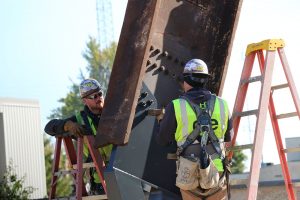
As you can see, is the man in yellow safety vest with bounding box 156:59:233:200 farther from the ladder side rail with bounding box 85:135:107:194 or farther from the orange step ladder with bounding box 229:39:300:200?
the ladder side rail with bounding box 85:135:107:194

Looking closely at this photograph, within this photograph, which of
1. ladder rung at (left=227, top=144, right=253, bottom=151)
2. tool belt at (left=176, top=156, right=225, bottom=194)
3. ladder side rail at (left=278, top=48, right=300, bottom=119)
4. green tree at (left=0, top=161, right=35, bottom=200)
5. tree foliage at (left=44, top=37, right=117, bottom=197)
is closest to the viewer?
tool belt at (left=176, top=156, right=225, bottom=194)

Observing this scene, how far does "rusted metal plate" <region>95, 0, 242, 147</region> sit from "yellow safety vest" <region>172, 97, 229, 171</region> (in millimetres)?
598

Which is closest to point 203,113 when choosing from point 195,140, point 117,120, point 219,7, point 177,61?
point 195,140

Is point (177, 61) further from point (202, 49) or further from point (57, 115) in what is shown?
point (57, 115)

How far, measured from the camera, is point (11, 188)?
30578 millimetres

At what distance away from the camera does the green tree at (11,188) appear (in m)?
29.2

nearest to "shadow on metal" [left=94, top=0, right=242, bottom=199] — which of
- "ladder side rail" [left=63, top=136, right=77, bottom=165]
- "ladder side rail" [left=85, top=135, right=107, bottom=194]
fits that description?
"ladder side rail" [left=85, top=135, right=107, bottom=194]

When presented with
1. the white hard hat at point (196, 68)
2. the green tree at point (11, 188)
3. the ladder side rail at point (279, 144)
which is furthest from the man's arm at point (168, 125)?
the green tree at point (11, 188)

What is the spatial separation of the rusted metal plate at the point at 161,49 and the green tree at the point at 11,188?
842 inches

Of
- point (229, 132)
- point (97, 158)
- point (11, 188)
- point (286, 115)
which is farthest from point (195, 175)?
point (11, 188)

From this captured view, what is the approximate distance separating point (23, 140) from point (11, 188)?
3677 millimetres

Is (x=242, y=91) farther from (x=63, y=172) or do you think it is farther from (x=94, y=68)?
(x=94, y=68)

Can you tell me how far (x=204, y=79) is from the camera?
747cm

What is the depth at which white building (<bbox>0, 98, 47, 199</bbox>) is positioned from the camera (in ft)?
107
